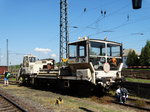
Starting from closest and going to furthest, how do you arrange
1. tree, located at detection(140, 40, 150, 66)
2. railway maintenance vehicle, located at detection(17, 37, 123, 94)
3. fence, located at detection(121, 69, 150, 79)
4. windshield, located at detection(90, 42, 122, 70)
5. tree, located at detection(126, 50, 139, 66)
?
railway maintenance vehicle, located at detection(17, 37, 123, 94), windshield, located at detection(90, 42, 122, 70), fence, located at detection(121, 69, 150, 79), tree, located at detection(140, 40, 150, 66), tree, located at detection(126, 50, 139, 66)

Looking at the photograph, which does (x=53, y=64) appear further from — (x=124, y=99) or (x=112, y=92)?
(x=124, y=99)

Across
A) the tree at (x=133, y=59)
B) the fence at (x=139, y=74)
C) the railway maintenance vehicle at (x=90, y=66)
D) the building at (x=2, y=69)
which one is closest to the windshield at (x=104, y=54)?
the railway maintenance vehicle at (x=90, y=66)

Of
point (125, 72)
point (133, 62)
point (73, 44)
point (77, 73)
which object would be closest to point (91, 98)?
point (77, 73)

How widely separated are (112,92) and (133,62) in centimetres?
5799

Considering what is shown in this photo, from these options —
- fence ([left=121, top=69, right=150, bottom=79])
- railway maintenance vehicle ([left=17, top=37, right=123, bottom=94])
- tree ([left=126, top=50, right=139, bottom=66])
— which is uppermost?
tree ([left=126, top=50, right=139, bottom=66])

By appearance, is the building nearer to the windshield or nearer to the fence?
the fence

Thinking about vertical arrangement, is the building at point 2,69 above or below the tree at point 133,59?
below

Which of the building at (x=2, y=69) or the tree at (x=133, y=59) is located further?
the tree at (x=133, y=59)

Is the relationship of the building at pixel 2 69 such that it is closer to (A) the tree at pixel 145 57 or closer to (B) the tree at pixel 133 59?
(A) the tree at pixel 145 57

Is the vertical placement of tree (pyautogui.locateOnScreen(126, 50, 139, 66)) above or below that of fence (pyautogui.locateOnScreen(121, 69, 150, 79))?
above

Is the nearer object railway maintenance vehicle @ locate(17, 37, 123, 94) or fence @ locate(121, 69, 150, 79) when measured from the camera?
railway maintenance vehicle @ locate(17, 37, 123, 94)

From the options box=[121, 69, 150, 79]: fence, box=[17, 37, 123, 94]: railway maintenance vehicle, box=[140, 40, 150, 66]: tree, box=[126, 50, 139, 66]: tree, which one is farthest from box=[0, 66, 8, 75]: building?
box=[126, 50, 139, 66]: tree

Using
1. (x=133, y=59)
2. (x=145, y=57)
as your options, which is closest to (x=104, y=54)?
(x=145, y=57)

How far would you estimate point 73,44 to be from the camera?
40.0ft
